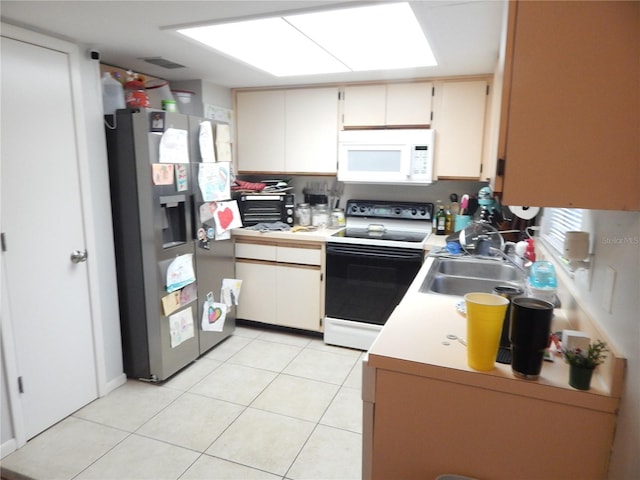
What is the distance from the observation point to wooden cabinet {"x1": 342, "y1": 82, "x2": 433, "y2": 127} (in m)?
3.06

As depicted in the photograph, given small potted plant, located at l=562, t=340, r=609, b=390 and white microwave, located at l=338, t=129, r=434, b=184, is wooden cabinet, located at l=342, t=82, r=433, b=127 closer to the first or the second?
white microwave, located at l=338, t=129, r=434, b=184

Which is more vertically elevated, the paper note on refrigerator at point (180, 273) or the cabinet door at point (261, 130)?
the cabinet door at point (261, 130)

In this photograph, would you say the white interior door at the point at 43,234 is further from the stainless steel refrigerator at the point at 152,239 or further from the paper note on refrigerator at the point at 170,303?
the paper note on refrigerator at the point at 170,303

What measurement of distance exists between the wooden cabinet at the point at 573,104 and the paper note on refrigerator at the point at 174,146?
2.03 meters

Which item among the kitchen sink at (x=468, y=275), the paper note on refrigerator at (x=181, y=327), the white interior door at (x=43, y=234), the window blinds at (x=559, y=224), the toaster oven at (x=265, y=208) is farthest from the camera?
the toaster oven at (x=265, y=208)

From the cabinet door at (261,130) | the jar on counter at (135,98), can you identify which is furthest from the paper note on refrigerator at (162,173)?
the cabinet door at (261,130)

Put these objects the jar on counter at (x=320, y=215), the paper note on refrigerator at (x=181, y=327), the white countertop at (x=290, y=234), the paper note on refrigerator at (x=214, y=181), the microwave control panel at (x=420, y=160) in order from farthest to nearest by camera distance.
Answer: the jar on counter at (x=320, y=215) < the white countertop at (x=290, y=234) < the microwave control panel at (x=420, y=160) < the paper note on refrigerator at (x=214, y=181) < the paper note on refrigerator at (x=181, y=327)

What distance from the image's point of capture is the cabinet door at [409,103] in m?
3.04

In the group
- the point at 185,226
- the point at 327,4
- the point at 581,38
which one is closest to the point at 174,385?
the point at 185,226

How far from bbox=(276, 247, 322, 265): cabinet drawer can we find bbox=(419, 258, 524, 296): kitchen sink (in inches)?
41.3

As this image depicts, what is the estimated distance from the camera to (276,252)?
3.29m

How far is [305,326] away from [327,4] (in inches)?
93.1

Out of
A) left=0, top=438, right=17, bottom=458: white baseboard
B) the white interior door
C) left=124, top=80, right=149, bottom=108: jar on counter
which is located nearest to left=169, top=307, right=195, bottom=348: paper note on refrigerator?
the white interior door

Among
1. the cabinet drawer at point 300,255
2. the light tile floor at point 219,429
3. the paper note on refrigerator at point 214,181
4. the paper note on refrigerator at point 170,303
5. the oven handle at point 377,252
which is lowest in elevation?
the light tile floor at point 219,429
